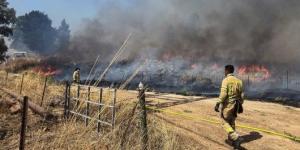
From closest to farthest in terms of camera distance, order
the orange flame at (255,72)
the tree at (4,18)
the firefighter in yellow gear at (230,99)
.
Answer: the firefighter in yellow gear at (230,99), the orange flame at (255,72), the tree at (4,18)

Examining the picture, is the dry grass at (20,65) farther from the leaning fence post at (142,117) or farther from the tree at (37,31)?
the tree at (37,31)

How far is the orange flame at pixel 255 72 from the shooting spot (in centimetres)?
2895

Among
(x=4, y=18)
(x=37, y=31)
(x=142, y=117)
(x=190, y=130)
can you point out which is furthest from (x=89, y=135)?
(x=37, y=31)

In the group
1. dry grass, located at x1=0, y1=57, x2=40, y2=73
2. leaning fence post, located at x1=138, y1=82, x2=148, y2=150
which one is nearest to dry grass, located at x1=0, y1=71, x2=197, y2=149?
leaning fence post, located at x1=138, y1=82, x2=148, y2=150

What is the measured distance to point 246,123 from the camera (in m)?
11.5

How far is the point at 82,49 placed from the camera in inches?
2068

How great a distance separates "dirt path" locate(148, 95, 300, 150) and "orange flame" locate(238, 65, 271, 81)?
45.7 ft

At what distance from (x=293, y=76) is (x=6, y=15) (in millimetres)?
28962

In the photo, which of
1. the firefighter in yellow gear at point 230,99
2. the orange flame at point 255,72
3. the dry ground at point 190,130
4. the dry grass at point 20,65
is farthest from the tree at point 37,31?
the firefighter in yellow gear at point 230,99

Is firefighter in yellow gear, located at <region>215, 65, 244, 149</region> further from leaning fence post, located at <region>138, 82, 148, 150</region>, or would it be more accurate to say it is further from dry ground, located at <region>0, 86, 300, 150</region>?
leaning fence post, located at <region>138, 82, 148, 150</region>

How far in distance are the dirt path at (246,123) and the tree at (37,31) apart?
7547cm

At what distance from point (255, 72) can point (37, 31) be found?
70592mm

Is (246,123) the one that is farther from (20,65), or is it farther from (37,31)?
(37,31)

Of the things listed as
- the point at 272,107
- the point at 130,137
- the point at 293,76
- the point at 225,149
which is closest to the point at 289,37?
the point at 293,76
